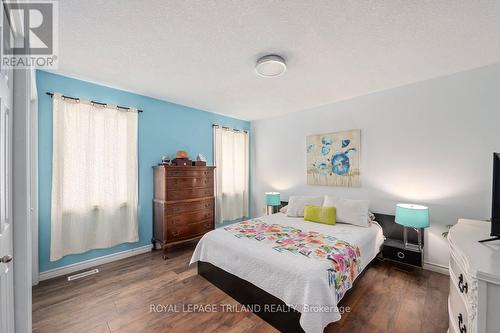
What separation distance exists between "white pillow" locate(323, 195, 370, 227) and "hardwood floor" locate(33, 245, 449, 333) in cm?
64

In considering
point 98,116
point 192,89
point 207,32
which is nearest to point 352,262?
point 207,32

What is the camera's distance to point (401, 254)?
8.75ft

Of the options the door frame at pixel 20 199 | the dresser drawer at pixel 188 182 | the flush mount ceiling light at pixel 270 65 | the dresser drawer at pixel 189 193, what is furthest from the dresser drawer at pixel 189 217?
the flush mount ceiling light at pixel 270 65

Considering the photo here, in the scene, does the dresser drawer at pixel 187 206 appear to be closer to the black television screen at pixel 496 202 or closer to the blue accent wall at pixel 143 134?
the blue accent wall at pixel 143 134

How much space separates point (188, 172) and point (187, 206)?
565 mm

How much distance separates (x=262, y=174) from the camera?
15.7 feet

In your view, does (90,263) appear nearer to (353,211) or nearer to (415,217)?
(353,211)

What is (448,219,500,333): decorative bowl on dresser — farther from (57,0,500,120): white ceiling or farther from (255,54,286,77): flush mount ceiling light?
(255,54,286,77): flush mount ceiling light

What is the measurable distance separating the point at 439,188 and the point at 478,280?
2.21m

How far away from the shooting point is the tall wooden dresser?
3094mm

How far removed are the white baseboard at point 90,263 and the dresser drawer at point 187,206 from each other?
0.77 metres

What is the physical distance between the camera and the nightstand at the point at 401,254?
101 inches

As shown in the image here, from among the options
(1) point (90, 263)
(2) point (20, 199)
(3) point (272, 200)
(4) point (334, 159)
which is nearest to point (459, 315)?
(4) point (334, 159)

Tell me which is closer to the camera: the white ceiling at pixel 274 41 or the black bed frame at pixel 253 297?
the white ceiling at pixel 274 41
